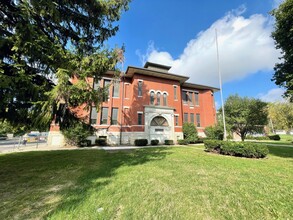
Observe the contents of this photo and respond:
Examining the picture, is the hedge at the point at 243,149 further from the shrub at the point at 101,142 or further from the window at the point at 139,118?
the shrub at the point at 101,142

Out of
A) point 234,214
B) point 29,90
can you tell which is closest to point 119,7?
point 29,90

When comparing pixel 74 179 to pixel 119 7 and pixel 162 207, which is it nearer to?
pixel 162 207

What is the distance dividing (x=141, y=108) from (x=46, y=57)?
1743 cm

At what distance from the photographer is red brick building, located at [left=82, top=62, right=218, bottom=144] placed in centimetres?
2166

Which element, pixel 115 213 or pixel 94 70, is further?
pixel 94 70

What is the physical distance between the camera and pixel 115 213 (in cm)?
315

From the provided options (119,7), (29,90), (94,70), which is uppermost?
(119,7)

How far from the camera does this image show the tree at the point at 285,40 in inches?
374

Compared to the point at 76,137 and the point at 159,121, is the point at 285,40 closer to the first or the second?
the point at 159,121

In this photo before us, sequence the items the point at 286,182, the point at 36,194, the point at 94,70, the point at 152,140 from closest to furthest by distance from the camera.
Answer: the point at 36,194 → the point at 286,182 → the point at 94,70 → the point at 152,140

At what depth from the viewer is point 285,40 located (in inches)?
397

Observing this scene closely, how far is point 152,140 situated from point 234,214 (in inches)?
745

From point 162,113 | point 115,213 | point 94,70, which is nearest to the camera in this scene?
point 115,213

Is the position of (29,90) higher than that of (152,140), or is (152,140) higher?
(29,90)
